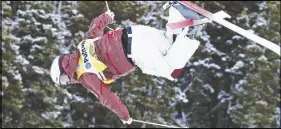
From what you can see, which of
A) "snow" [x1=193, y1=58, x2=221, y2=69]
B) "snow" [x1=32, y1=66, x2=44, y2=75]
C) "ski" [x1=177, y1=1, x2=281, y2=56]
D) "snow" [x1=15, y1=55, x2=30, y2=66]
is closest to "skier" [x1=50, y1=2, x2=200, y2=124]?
"ski" [x1=177, y1=1, x2=281, y2=56]

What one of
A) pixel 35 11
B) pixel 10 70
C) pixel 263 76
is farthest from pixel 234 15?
pixel 10 70

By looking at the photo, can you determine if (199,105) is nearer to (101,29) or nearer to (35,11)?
(35,11)

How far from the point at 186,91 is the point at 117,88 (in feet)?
10.3

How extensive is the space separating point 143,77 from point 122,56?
10.8m

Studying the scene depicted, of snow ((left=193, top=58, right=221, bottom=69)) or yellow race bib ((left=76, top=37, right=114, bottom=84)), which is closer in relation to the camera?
yellow race bib ((left=76, top=37, right=114, bottom=84))

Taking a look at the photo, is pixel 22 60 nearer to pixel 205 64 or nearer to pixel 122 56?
pixel 205 64

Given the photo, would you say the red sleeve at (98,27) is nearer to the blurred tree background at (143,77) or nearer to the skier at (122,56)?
the skier at (122,56)

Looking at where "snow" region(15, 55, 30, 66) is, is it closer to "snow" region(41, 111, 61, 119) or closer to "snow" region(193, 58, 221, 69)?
"snow" region(41, 111, 61, 119)

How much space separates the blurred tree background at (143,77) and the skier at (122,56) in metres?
7.86

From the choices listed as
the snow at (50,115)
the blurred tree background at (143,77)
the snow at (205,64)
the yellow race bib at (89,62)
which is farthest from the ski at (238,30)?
the snow at (205,64)

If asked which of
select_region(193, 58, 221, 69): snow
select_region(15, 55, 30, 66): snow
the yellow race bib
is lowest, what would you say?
select_region(193, 58, 221, 69): snow

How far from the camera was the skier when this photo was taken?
337cm

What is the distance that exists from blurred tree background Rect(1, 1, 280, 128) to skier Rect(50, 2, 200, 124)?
786 cm

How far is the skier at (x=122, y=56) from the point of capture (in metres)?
3.37
